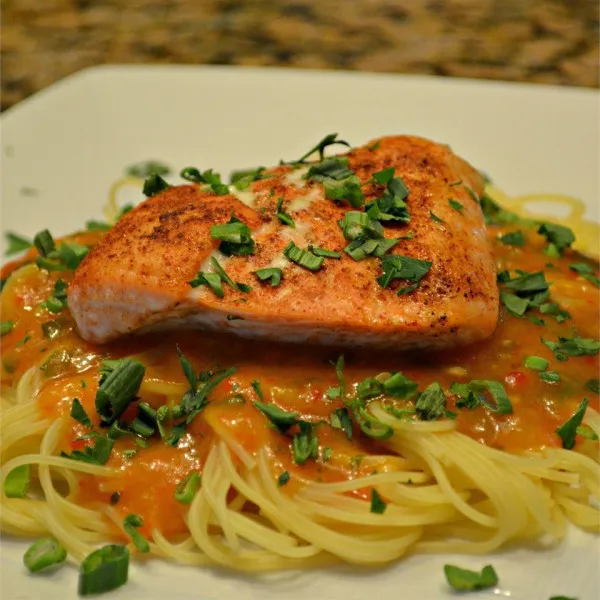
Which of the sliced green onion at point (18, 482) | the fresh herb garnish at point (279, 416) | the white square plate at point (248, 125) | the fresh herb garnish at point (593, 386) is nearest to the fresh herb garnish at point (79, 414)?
the sliced green onion at point (18, 482)

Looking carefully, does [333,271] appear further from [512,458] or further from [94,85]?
[94,85]

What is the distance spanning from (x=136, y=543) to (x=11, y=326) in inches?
53.4

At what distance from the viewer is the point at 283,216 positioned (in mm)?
3355

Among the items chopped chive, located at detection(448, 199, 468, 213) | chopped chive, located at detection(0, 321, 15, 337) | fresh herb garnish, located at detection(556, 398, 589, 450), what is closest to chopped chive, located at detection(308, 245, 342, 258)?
chopped chive, located at detection(448, 199, 468, 213)

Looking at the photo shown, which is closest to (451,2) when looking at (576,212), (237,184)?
(576,212)

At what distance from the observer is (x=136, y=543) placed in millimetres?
2932

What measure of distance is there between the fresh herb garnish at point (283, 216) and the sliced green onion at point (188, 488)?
1149 millimetres

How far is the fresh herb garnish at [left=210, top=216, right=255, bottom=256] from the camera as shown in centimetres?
322

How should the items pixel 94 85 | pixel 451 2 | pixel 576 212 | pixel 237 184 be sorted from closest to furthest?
1. pixel 237 184
2. pixel 576 212
3. pixel 94 85
4. pixel 451 2

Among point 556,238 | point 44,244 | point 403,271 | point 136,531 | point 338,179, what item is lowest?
point 136,531

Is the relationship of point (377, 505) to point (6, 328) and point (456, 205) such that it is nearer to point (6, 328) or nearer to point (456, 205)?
point (456, 205)

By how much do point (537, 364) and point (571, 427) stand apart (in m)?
0.31

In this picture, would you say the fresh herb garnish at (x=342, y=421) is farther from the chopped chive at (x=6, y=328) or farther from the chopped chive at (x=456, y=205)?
the chopped chive at (x=6, y=328)

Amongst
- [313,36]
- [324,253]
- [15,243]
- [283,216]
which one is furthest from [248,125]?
[324,253]
